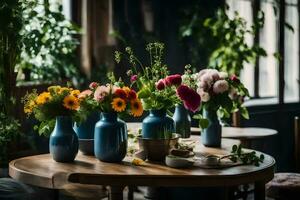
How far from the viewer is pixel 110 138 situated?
8.37ft

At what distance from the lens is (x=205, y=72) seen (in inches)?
115

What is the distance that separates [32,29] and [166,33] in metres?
1.66

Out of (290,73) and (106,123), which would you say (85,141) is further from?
(290,73)

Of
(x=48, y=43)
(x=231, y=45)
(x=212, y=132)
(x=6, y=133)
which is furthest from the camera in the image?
(x=231, y=45)

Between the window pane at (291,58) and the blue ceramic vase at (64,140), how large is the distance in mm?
4962

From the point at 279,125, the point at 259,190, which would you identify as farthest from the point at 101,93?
the point at 279,125

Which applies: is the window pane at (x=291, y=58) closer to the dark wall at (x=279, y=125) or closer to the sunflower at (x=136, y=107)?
the dark wall at (x=279, y=125)

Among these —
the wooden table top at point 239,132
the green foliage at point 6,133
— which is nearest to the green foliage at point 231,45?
the wooden table top at point 239,132

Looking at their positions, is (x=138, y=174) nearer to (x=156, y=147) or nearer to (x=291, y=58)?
(x=156, y=147)

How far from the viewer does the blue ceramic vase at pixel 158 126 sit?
2.68 m

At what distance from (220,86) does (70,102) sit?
769mm

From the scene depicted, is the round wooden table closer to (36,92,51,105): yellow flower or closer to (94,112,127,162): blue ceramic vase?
(94,112,127,162): blue ceramic vase

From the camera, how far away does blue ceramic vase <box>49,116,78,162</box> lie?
8.48ft

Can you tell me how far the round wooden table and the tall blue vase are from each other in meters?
0.49
